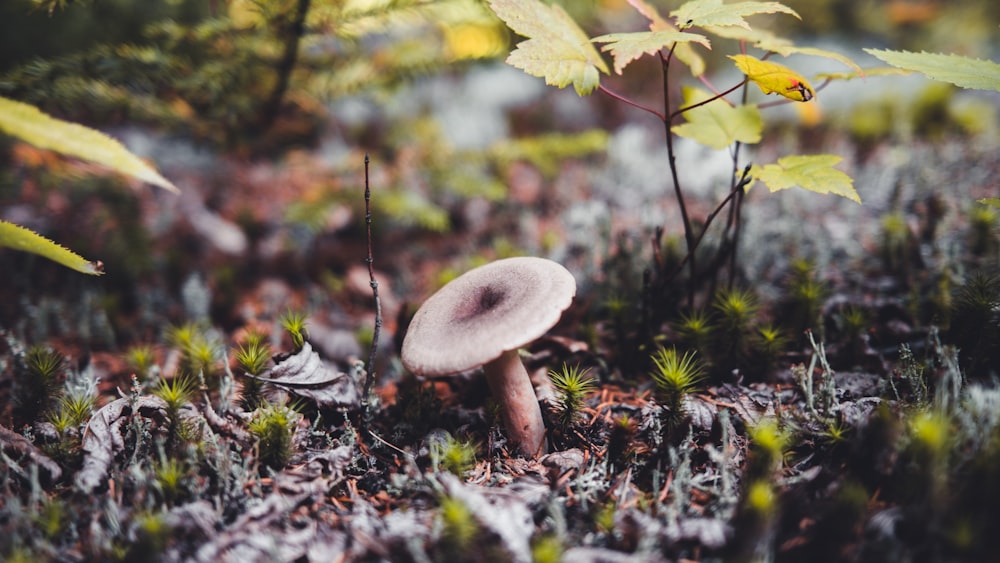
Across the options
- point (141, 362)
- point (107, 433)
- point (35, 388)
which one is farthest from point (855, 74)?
point (35, 388)

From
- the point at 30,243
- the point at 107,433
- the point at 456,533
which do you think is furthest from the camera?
the point at 107,433

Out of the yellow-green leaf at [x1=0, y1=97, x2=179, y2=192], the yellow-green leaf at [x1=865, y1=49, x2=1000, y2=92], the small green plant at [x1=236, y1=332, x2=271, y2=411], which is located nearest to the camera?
the yellow-green leaf at [x1=0, y1=97, x2=179, y2=192]

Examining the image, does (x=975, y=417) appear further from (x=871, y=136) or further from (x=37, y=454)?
(x=871, y=136)

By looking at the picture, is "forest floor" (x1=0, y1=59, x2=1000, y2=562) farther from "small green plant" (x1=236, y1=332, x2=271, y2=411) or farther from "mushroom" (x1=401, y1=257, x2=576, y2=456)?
"mushroom" (x1=401, y1=257, x2=576, y2=456)

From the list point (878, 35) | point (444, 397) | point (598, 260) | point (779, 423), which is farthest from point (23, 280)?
point (878, 35)

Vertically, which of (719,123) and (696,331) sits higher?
(719,123)

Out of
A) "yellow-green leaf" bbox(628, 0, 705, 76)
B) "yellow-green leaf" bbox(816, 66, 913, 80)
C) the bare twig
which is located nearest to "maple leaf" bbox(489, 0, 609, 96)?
"yellow-green leaf" bbox(628, 0, 705, 76)

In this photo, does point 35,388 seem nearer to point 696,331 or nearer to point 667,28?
point 696,331
